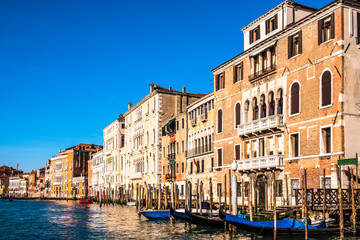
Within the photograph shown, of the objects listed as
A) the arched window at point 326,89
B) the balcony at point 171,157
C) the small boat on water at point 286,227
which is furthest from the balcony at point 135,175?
the small boat on water at point 286,227

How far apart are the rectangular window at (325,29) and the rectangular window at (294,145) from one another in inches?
188

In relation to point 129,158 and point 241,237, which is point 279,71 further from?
point 129,158

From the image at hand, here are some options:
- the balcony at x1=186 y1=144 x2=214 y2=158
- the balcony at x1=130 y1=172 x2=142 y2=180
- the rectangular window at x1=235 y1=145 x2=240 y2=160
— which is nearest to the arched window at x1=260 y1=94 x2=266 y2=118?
the rectangular window at x1=235 y1=145 x2=240 y2=160

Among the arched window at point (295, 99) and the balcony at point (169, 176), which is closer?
the arched window at point (295, 99)

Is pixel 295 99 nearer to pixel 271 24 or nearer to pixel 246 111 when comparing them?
pixel 246 111

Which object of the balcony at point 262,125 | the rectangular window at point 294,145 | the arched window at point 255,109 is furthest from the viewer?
the arched window at point 255,109

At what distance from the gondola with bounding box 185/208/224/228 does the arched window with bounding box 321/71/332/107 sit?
7264mm

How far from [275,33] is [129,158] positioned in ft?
110

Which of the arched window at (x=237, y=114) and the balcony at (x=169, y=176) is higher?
the arched window at (x=237, y=114)

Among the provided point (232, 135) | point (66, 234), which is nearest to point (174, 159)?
point (232, 135)

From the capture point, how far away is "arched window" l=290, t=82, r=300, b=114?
900 inches

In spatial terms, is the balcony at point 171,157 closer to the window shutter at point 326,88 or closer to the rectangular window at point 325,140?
the rectangular window at point 325,140

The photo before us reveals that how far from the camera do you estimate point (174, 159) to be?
133 ft

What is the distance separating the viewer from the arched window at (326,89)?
68.3ft
